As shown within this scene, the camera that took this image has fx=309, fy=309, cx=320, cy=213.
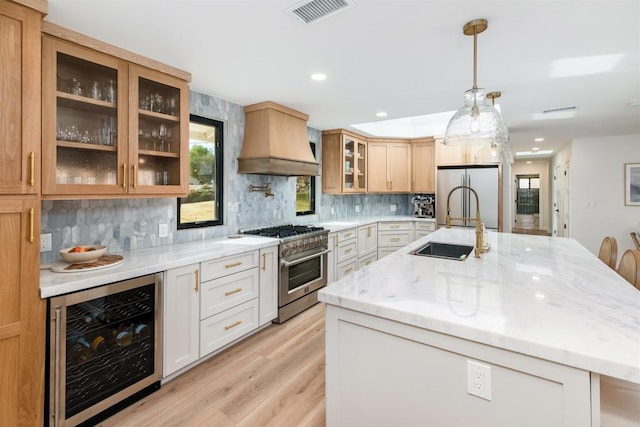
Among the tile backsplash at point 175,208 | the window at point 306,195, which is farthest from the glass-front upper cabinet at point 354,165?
the window at point 306,195

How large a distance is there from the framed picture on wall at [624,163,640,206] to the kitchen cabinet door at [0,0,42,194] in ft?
25.5

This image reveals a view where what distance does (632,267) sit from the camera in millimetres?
1936

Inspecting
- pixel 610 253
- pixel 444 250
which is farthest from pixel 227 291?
pixel 610 253

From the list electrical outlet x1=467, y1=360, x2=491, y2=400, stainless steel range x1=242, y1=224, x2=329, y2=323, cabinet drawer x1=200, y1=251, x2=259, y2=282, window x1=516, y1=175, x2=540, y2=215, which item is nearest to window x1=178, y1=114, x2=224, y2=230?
stainless steel range x1=242, y1=224, x2=329, y2=323

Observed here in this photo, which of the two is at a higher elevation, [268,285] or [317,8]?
[317,8]

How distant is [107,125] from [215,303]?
1.52 meters

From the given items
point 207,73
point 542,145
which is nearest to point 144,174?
point 207,73

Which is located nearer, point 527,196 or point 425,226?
point 425,226

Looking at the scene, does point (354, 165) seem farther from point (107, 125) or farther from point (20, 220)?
point (20, 220)

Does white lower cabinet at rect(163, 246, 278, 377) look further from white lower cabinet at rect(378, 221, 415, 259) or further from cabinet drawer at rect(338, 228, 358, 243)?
white lower cabinet at rect(378, 221, 415, 259)

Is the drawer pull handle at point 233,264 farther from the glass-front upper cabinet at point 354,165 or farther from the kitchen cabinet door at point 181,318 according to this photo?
the glass-front upper cabinet at point 354,165

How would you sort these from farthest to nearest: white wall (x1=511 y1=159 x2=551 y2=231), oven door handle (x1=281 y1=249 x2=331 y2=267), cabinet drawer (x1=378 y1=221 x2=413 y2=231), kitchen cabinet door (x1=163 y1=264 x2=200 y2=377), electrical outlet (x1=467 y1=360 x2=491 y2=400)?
white wall (x1=511 y1=159 x2=551 y2=231), cabinet drawer (x1=378 y1=221 x2=413 y2=231), oven door handle (x1=281 y1=249 x2=331 y2=267), kitchen cabinet door (x1=163 y1=264 x2=200 y2=377), electrical outlet (x1=467 y1=360 x2=491 y2=400)

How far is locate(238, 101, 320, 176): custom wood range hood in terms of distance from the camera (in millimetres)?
3293

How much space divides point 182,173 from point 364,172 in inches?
138
